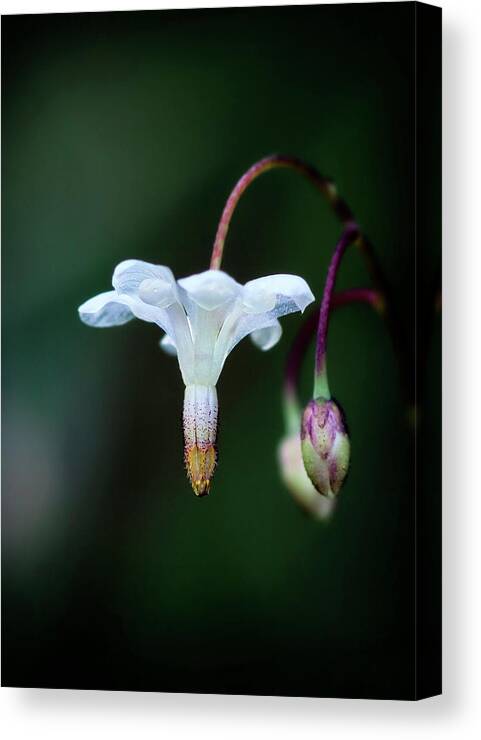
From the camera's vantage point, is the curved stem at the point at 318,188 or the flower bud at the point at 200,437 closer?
the flower bud at the point at 200,437

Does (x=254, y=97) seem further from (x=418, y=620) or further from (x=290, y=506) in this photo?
(x=418, y=620)

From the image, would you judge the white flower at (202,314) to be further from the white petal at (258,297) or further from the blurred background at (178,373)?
the blurred background at (178,373)

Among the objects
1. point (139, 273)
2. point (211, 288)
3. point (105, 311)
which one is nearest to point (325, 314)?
point (211, 288)

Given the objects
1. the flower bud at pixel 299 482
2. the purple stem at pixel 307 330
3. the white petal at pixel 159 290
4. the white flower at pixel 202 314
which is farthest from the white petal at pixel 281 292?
the flower bud at pixel 299 482

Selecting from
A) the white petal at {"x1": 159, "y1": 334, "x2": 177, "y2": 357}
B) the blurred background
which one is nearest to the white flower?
the white petal at {"x1": 159, "y1": 334, "x2": 177, "y2": 357}

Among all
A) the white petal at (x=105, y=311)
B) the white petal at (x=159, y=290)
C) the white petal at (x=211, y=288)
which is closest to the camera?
the white petal at (x=211, y=288)

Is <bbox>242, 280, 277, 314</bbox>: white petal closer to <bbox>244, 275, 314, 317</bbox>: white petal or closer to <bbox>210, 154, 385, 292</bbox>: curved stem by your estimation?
<bbox>244, 275, 314, 317</bbox>: white petal

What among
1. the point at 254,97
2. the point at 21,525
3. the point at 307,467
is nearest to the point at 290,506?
the point at 307,467
